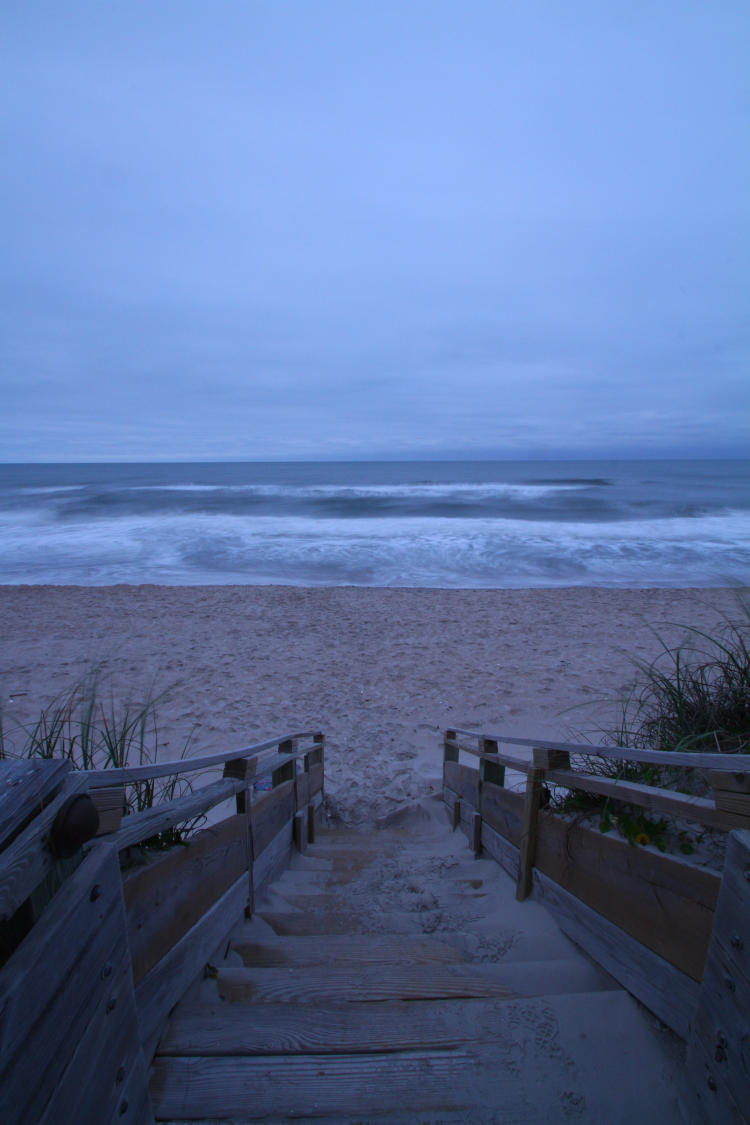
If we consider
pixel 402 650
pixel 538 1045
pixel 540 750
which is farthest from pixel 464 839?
pixel 402 650

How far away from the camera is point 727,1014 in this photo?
1.37 m

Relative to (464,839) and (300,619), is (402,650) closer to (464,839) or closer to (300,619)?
(300,619)

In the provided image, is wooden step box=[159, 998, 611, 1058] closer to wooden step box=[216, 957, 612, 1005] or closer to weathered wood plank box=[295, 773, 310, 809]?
wooden step box=[216, 957, 612, 1005]

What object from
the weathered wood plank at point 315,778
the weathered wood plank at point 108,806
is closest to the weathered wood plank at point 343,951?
the weathered wood plank at point 108,806

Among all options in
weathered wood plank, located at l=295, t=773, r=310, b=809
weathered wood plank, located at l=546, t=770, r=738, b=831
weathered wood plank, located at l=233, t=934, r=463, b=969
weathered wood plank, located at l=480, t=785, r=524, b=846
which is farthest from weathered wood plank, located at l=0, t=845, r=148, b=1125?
weathered wood plank, located at l=295, t=773, r=310, b=809

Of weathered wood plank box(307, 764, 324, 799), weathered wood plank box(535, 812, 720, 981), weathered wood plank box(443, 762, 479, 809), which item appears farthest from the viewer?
weathered wood plank box(307, 764, 324, 799)

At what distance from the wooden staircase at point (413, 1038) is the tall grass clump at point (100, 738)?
61 centimetres

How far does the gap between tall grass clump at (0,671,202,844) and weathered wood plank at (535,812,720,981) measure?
1522mm

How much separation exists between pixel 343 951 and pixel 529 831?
3.29 feet

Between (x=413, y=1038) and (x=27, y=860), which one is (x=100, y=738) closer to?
(x=413, y=1038)

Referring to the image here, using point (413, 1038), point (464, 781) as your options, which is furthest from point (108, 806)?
point (464, 781)

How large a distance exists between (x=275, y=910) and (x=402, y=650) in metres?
6.95

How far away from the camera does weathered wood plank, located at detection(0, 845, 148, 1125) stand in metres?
1.00

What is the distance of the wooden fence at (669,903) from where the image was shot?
1360 mm
